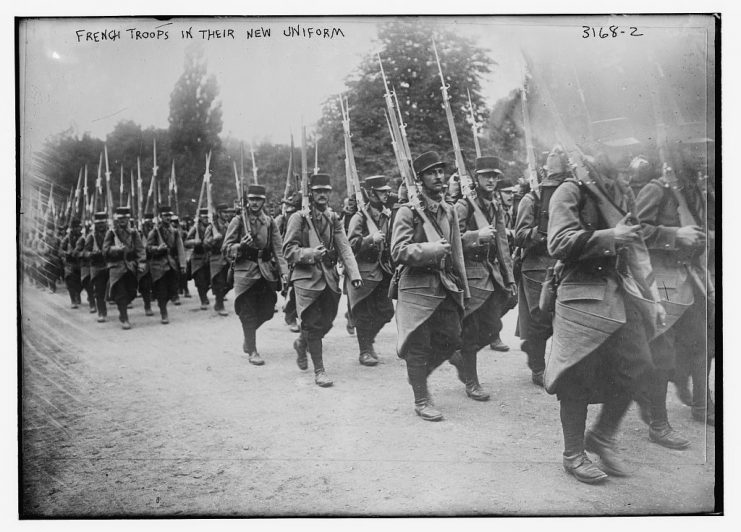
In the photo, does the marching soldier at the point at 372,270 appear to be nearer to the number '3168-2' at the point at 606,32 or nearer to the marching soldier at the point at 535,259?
the marching soldier at the point at 535,259

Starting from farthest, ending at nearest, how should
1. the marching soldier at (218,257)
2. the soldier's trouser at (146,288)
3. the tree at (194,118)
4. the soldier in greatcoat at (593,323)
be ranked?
1. the soldier's trouser at (146,288)
2. the marching soldier at (218,257)
3. the tree at (194,118)
4. the soldier in greatcoat at (593,323)

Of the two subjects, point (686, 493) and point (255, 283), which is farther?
point (255, 283)

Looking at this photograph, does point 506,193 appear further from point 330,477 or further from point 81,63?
point 81,63

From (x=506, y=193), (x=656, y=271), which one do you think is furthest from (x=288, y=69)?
(x=656, y=271)

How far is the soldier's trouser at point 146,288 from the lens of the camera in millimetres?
5348

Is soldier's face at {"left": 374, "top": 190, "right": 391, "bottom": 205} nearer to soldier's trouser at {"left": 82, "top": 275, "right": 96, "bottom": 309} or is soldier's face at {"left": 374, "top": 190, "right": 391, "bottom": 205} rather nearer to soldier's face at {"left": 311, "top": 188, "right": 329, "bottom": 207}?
soldier's face at {"left": 311, "top": 188, "right": 329, "bottom": 207}

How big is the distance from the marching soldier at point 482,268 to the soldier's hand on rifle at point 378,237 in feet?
1.96

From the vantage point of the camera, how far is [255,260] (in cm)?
539

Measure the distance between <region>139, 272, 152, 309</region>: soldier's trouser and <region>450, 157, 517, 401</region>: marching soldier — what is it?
2613 millimetres

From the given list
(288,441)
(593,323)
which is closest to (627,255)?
(593,323)

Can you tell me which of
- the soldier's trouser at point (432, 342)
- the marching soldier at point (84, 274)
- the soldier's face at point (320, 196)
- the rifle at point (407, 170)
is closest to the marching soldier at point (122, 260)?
the marching soldier at point (84, 274)

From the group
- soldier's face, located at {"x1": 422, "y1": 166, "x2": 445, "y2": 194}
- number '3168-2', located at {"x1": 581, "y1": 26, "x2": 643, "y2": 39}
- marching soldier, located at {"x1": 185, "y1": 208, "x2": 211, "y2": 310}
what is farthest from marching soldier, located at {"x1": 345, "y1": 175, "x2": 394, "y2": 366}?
number '3168-2', located at {"x1": 581, "y1": 26, "x2": 643, "y2": 39}

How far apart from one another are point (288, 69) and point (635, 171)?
260 cm

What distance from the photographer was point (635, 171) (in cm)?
437
